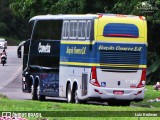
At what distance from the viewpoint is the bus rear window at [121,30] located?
25969 millimetres

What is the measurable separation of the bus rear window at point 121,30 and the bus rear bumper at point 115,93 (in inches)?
76.1

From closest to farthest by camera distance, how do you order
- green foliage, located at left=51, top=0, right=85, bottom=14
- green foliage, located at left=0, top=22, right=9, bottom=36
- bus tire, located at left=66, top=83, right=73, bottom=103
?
bus tire, located at left=66, top=83, right=73, bottom=103 < green foliage, located at left=51, top=0, right=85, bottom=14 < green foliage, located at left=0, top=22, right=9, bottom=36

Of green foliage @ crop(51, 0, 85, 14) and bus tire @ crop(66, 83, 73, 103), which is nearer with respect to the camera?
bus tire @ crop(66, 83, 73, 103)

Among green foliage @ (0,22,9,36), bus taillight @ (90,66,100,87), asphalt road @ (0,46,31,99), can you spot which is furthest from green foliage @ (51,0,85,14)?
green foliage @ (0,22,9,36)

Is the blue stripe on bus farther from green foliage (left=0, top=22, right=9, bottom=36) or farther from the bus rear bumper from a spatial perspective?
green foliage (left=0, top=22, right=9, bottom=36)

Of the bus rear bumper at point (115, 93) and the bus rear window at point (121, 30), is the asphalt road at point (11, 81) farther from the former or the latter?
the bus rear window at point (121, 30)

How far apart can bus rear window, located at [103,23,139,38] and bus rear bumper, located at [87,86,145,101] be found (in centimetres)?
193

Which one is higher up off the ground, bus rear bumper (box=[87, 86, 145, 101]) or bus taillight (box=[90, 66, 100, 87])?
bus taillight (box=[90, 66, 100, 87])

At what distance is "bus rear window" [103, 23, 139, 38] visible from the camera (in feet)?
85.2

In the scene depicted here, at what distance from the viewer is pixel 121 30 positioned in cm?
2623

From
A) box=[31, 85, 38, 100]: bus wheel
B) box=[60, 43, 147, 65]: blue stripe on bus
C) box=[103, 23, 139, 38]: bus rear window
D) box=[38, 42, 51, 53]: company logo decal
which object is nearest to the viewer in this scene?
box=[60, 43, 147, 65]: blue stripe on bus

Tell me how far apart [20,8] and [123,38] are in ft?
69.9

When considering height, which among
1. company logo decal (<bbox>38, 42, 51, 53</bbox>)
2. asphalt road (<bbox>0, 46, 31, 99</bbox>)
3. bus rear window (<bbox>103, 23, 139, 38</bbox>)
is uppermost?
bus rear window (<bbox>103, 23, 139, 38</bbox>)

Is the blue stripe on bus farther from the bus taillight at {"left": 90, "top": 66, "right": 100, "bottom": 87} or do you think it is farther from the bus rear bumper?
the bus rear bumper
